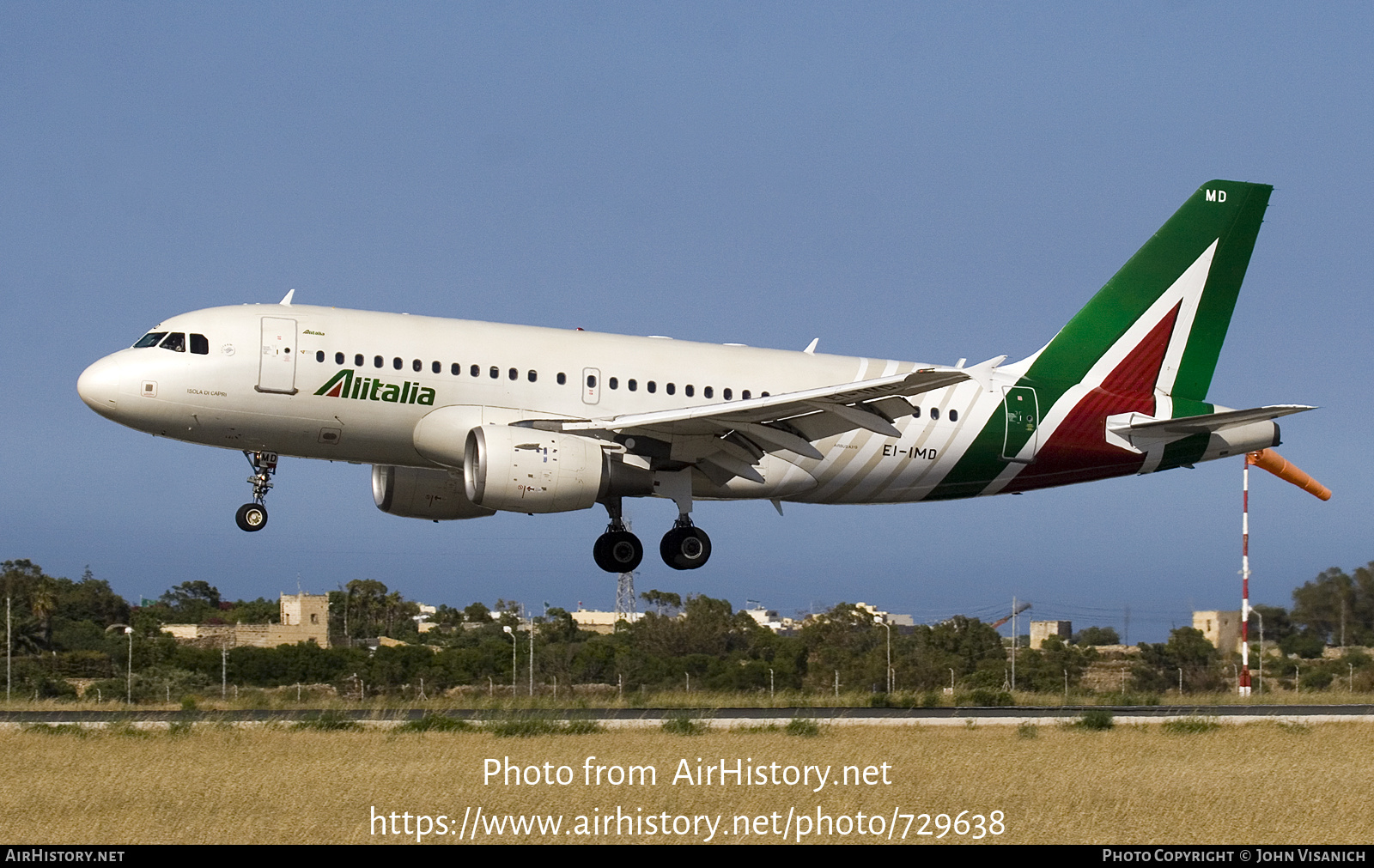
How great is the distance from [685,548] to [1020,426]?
7.20 metres

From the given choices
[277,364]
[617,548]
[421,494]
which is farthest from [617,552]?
[277,364]

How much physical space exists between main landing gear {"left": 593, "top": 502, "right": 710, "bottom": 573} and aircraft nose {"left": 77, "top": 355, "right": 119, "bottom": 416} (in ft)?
30.1

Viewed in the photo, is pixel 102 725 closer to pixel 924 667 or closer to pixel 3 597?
pixel 924 667

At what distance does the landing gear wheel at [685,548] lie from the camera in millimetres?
32969

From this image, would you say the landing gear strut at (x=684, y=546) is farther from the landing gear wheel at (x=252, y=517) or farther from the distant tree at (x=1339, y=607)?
the distant tree at (x=1339, y=607)

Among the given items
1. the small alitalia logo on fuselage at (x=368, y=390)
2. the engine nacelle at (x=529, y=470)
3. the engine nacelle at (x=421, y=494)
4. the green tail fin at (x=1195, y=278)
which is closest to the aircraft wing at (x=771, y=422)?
the engine nacelle at (x=529, y=470)

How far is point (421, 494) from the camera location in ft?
110

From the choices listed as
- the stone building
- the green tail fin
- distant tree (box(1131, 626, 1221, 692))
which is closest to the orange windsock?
the green tail fin

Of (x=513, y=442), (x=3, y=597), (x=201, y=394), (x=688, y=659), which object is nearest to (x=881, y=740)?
(x=513, y=442)

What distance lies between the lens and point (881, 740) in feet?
101
